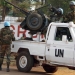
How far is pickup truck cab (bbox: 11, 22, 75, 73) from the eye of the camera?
32.5 ft

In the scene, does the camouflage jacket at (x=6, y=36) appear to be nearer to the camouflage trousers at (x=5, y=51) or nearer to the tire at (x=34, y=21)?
the camouflage trousers at (x=5, y=51)

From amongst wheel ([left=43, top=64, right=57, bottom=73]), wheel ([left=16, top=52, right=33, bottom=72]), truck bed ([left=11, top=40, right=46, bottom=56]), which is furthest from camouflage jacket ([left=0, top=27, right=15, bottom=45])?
wheel ([left=43, top=64, right=57, bottom=73])

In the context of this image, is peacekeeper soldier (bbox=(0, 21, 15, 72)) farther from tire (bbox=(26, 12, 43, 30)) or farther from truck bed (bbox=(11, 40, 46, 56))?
tire (bbox=(26, 12, 43, 30))

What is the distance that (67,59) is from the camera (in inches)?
388

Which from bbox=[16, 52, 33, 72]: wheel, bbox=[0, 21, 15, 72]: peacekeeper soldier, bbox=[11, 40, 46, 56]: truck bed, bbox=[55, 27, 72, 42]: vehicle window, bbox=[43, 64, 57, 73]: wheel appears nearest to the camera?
bbox=[55, 27, 72, 42]: vehicle window

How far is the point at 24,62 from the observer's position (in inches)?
443

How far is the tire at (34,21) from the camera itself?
1116 cm

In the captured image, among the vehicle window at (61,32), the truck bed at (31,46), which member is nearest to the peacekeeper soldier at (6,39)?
the truck bed at (31,46)

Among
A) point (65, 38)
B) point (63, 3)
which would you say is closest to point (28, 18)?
point (65, 38)

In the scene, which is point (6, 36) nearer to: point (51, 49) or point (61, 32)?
point (51, 49)

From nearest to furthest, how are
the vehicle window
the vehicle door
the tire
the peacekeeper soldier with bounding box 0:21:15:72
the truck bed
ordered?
the vehicle door, the vehicle window, the truck bed, the tire, the peacekeeper soldier with bounding box 0:21:15:72

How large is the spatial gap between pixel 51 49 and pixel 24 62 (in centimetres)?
150

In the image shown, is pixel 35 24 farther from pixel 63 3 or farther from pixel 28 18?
pixel 63 3

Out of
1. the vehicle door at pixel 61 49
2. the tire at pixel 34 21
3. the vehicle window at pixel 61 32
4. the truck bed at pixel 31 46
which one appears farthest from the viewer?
the tire at pixel 34 21
